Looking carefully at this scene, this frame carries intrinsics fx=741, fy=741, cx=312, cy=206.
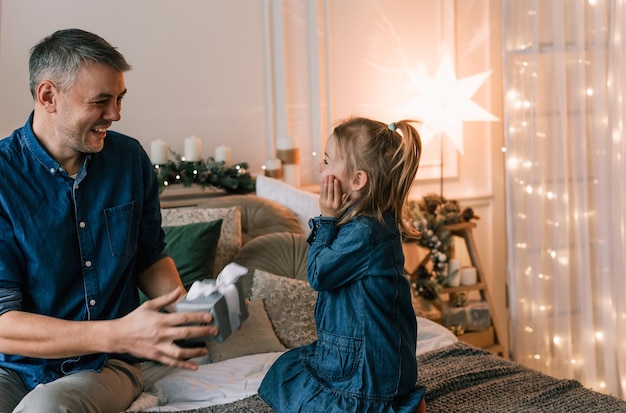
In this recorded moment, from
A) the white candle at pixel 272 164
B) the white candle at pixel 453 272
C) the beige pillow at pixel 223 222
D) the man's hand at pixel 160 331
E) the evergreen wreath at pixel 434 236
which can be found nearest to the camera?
the man's hand at pixel 160 331

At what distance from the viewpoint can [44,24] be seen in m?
3.18

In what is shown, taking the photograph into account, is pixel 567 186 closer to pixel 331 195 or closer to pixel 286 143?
pixel 286 143

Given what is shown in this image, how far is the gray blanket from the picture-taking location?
196 cm

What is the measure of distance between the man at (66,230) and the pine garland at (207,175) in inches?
44.6

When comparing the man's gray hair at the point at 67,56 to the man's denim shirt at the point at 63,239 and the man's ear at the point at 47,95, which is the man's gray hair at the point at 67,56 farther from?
the man's denim shirt at the point at 63,239

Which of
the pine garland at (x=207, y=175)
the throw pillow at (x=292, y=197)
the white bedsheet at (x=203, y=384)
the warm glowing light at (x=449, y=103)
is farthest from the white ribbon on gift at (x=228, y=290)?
the warm glowing light at (x=449, y=103)

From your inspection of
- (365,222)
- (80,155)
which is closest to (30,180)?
(80,155)

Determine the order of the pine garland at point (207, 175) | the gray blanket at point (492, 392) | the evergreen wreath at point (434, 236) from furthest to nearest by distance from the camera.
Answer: the evergreen wreath at point (434, 236) < the pine garland at point (207, 175) < the gray blanket at point (492, 392)

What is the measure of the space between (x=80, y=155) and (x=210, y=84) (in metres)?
1.58

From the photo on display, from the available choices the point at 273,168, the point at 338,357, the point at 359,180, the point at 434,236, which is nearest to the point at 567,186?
the point at 434,236

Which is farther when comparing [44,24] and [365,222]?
[44,24]

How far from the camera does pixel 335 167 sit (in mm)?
1891

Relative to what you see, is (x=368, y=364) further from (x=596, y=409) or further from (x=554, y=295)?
(x=554, y=295)

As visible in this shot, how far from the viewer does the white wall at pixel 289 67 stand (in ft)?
10.8
